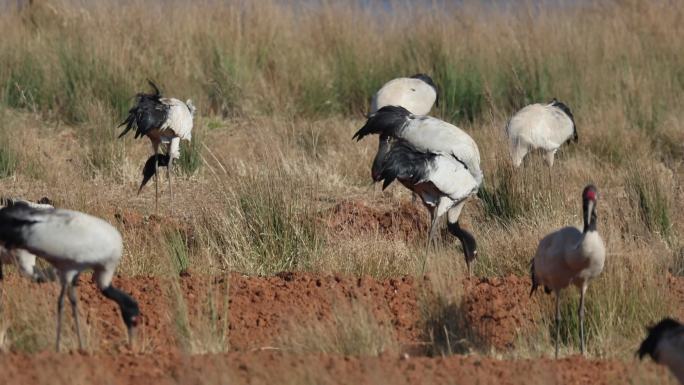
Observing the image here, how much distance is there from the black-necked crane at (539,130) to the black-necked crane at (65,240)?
502 centimetres

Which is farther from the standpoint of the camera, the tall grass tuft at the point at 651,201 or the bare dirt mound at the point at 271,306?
the tall grass tuft at the point at 651,201

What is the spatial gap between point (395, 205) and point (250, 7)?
18.0 ft

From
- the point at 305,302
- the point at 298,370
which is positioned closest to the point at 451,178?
the point at 305,302

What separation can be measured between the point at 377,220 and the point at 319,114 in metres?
4.75

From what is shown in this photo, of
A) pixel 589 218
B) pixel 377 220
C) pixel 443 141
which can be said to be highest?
pixel 443 141

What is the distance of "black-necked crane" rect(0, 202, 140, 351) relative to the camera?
21.1ft

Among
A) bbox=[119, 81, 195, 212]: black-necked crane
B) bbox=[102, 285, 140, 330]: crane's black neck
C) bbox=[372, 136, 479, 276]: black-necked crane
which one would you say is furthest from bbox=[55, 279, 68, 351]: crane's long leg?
bbox=[119, 81, 195, 212]: black-necked crane

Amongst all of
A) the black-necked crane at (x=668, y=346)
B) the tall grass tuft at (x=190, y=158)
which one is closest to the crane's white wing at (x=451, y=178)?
the black-necked crane at (x=668, y=346)

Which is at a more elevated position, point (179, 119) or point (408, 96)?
point (408, 96)

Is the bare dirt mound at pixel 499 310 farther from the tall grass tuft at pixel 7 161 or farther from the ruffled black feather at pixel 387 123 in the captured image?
the tall grass tuft at pixel 7 161

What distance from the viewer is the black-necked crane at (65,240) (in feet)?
21.1

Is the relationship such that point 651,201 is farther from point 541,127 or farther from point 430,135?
point 430,135

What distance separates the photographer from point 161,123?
1112cm

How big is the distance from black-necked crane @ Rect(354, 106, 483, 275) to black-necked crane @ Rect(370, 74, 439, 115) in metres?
2.61
